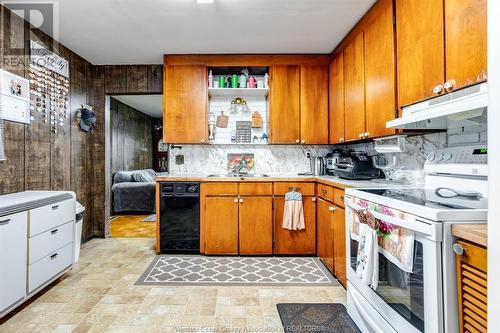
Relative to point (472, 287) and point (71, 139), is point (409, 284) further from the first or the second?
point (71, 139)

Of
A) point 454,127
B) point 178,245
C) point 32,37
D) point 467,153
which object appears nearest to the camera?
point 467,153

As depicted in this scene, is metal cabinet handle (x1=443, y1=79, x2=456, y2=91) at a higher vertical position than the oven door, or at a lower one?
higher

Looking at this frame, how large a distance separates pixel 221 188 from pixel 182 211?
544mm

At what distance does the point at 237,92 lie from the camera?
3588 millimetres

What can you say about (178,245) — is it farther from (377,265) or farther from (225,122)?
(377,265)

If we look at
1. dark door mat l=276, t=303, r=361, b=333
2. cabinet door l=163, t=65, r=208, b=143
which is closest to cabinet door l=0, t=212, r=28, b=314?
cabinet door l=163, t=65, r=208, b=143

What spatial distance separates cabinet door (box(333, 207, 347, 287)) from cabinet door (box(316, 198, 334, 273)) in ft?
0.33

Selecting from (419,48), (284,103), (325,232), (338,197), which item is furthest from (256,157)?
(419,48)

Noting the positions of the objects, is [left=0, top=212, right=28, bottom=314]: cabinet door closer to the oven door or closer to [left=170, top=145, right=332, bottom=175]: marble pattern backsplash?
[left=170, top=145, right=332, bottom=175]: marble pattern backsplash

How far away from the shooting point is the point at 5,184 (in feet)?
7.69

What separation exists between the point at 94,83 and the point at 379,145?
3.79 metres

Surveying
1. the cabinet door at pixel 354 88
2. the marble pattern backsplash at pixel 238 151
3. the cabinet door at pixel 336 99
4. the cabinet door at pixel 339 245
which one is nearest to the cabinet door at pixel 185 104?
the marble pattern backsplash at pixel 238 151

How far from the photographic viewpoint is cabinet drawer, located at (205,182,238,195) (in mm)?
3104

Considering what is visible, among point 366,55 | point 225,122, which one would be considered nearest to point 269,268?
point 225,122
